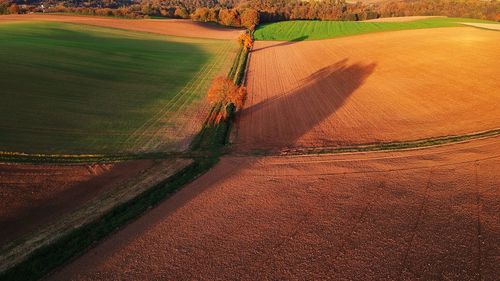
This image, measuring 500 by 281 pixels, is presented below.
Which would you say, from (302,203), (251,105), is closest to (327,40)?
(251,105)

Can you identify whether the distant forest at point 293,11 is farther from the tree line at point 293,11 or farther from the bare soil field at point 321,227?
the bare soil field at point 321,227

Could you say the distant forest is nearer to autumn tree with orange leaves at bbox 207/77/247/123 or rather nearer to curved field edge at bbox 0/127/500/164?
autumn tree with orange leaves at bbox 207/77/247/123

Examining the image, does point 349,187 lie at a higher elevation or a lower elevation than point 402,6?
lower

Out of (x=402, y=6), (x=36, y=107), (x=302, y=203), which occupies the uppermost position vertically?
(x=402, y=6)

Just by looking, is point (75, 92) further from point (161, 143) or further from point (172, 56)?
point (172, 56)

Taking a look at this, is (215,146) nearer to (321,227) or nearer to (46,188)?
(46,188)
